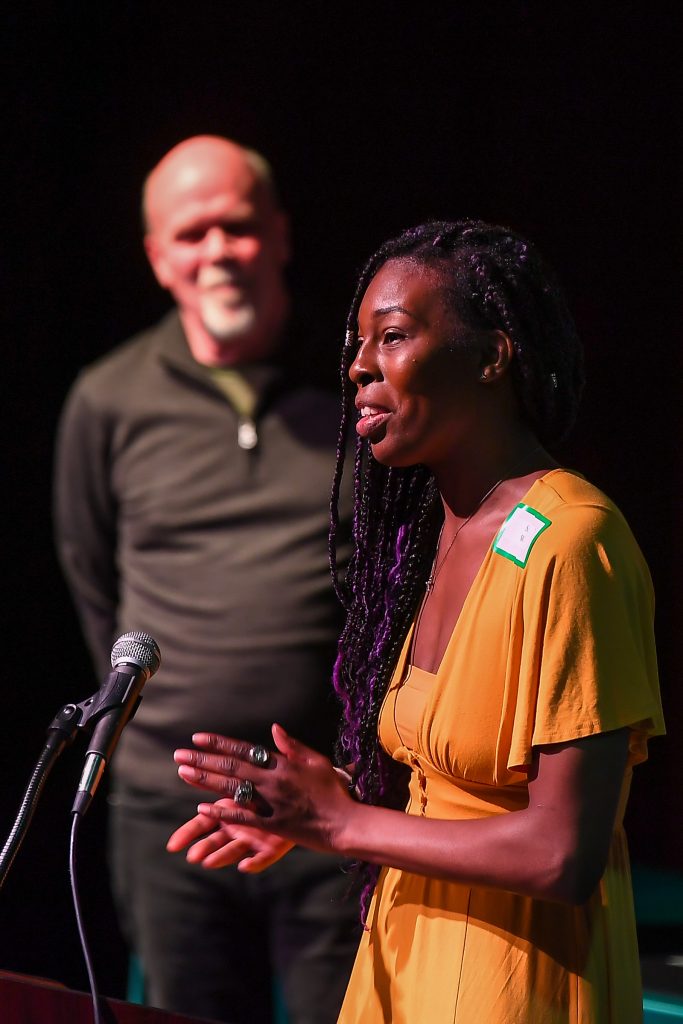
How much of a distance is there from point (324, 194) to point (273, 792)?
5.25ft

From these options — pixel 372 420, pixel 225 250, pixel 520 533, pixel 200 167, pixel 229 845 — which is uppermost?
pixel 200 167

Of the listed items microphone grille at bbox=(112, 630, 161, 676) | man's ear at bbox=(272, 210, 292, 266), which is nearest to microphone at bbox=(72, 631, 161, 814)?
microphone grille at bbox=(112, 630, 161, 676)

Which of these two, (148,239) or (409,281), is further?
(148,239)

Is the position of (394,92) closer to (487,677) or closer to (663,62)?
(663,62)

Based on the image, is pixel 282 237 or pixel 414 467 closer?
pixel 414 467

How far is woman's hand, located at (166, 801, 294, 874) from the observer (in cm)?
137

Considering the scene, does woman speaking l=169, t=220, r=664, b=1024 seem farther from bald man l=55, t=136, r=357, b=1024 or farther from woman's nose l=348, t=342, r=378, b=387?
bald man l=55, t=136, r=357, b=1024

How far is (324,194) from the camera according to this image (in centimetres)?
245

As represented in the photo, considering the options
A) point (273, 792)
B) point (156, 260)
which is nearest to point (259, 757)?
point (273, 792)

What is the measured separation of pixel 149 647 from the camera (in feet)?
4.10

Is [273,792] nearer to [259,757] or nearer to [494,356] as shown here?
[259,757]

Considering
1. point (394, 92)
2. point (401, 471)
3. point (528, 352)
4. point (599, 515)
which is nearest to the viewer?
point (599, 515)

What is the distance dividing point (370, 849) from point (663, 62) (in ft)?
5.35

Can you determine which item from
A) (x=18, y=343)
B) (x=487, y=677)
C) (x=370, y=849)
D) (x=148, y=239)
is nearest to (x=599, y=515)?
(x=487, y=677)
